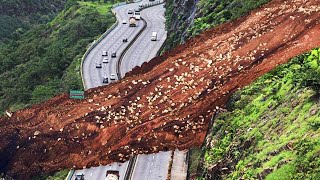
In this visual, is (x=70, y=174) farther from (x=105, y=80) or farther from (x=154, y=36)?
(x=154, y=36)

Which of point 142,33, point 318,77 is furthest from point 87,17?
point 318,77

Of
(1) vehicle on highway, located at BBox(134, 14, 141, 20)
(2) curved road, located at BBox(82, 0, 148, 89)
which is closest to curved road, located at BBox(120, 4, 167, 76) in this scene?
(2) curved road, located at BBox(82, 0, 148, 89)

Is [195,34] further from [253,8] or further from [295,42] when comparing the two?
[295,42]

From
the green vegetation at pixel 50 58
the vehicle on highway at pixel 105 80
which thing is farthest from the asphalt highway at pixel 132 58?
the green vegetation at pixel 50 58

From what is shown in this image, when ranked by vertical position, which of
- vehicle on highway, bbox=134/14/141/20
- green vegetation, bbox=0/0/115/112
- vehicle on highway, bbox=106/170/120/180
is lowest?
green vegetation, bbox=0/0/115/112

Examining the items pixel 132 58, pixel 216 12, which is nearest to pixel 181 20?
pixel 132 58

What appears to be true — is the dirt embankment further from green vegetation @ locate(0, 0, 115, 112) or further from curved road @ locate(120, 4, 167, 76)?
curved road @ locate(120, 4, 167, 76)
